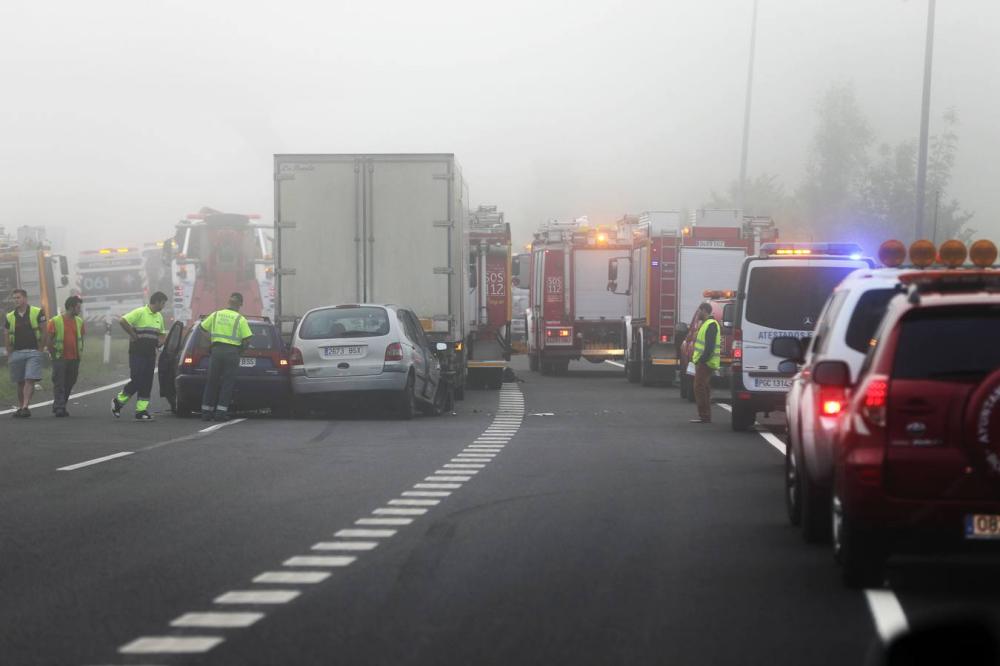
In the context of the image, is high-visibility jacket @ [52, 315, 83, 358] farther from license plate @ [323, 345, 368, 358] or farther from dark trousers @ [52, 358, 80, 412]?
license plate @ [323, 345, 368, 358]

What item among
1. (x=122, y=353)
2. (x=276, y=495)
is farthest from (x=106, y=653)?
(x=122, y=353)

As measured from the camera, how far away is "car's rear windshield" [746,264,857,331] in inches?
814

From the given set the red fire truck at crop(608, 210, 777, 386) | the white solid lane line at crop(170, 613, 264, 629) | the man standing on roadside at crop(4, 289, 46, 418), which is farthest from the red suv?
the red fire truck at crop(608, 210, 777, 386)

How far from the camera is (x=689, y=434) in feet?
68.0

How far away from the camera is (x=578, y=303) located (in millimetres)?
39906

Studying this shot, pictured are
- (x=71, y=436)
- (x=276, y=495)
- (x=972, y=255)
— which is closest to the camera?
(x=972, y=255)

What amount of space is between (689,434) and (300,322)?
598 centimetres

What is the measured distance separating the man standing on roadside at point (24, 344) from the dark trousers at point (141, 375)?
4.75 feet

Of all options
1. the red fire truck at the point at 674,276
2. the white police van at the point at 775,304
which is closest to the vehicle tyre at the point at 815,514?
the white police van at the point at 775,304

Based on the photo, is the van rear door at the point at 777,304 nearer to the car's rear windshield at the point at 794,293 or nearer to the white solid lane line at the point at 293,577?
the car's rear windshield at the point at 794,293

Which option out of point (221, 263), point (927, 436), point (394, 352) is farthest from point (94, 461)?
point (221, 263)

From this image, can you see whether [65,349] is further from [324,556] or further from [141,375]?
[324,556]

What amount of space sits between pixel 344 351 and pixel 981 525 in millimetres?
15617

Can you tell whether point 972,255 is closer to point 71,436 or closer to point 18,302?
point 71,436
